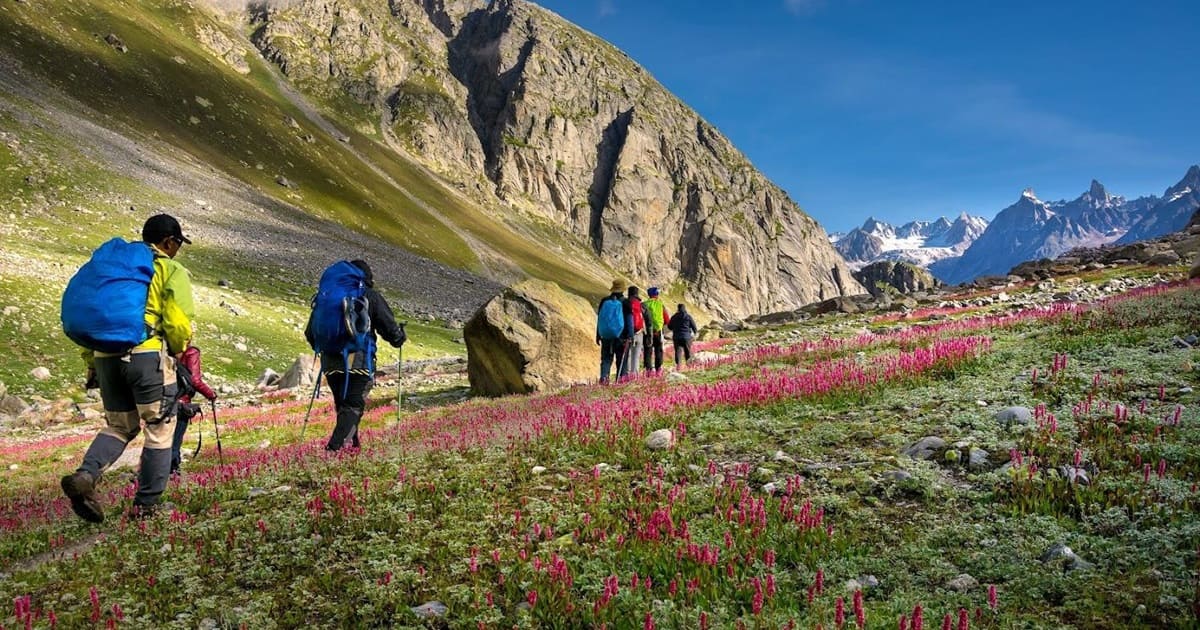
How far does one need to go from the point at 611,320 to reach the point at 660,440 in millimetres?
10566

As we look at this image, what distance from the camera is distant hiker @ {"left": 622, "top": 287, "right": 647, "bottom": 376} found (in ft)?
62.5

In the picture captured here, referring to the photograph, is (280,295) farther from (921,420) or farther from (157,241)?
(921,420)

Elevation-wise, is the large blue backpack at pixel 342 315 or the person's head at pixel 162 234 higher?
the person's head at pixel 162 234

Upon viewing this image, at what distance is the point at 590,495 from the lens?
6.40m

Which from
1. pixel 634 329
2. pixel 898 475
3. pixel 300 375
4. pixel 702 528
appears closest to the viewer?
pixel 702 528

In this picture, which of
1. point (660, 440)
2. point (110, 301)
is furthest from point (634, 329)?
point (110, 301)

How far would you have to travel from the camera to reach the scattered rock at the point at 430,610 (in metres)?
4.31

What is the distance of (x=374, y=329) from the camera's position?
11.1m

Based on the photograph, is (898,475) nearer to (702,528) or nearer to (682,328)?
(702,528)

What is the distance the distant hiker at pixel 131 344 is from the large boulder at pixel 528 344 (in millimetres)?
12054

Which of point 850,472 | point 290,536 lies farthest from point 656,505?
point 290,536

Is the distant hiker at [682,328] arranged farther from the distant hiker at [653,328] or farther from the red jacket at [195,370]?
the red jacket at [195,370]

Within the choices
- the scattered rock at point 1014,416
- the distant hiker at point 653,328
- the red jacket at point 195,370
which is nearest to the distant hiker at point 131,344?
the red jacket at point 195,370

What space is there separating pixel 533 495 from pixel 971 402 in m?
5.98
